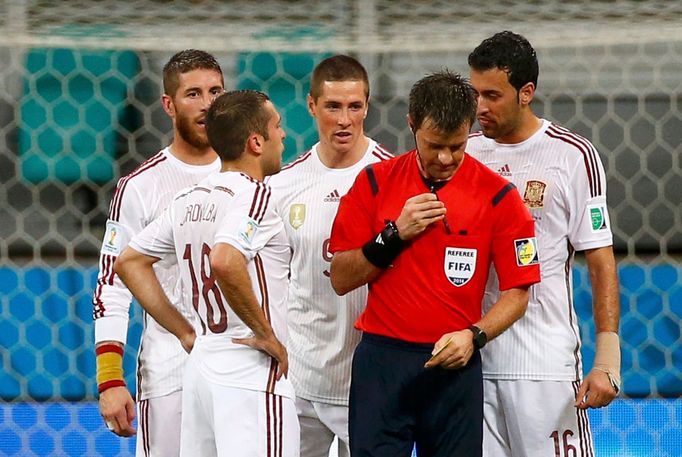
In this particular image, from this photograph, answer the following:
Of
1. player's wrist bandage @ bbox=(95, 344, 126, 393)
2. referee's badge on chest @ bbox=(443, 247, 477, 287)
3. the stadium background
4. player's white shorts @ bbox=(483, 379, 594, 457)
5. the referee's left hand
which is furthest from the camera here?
the stadium background

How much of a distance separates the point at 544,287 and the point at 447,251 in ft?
1.39

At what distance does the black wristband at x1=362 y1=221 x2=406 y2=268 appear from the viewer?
2.44 meters

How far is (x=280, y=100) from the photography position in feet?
13.9

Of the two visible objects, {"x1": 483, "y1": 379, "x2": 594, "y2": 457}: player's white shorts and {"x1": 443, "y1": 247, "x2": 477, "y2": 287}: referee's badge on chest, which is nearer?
{"x1": 443, "y1": 247, "x2": 477, "y2": 287}: referee's badge on chest

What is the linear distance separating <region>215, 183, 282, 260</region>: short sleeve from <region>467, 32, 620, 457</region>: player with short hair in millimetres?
584

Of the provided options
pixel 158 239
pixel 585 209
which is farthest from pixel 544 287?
pixel 158 239

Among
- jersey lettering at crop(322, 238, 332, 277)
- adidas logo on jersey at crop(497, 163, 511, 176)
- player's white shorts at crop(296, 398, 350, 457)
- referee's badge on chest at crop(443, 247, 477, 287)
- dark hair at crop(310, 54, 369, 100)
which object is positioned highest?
dark hair at crop(310, 54, 369, 100)

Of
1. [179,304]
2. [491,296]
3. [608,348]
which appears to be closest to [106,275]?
[179,304]

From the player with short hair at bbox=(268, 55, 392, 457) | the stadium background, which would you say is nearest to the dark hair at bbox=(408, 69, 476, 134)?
the player with short hair at bbox=(268, 55, 392, 457)

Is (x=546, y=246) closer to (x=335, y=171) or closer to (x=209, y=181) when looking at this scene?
(x=335, y=171)

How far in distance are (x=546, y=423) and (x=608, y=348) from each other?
9.3 inches

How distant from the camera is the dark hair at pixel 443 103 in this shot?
2.43 m

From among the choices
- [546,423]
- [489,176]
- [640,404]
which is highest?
[489,176]

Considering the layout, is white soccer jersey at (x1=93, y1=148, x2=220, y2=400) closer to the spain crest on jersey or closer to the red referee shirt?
the red referee shirt
